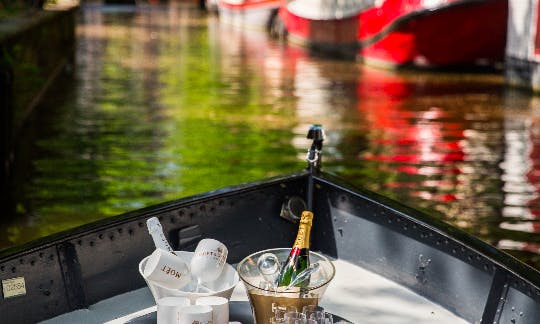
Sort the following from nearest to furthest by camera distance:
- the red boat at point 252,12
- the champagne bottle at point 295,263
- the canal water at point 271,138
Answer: the champagne bottle at point 295,263 < the canal water at point 271,138 < the red boat at point 252,12

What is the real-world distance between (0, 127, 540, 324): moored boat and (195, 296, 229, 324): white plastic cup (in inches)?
8.3

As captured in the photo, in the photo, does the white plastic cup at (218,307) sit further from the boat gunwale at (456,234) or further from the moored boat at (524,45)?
the moored boat at (524,45)

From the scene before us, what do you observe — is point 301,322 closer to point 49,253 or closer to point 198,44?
point 49,253

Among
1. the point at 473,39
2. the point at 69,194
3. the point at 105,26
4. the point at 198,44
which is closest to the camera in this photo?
the point at 69,194

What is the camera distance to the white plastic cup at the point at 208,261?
2695 mm

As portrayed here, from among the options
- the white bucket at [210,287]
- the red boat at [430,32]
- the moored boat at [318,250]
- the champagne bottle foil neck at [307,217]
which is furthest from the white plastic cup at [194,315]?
the red boat at [430,32]

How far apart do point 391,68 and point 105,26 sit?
12.9 m

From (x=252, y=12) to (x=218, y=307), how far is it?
85.6 ft

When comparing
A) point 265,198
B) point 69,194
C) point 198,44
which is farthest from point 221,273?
point 198,44

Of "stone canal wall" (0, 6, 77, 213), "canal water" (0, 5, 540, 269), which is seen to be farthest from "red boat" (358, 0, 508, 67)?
"stone canal wall" (0, 6, 77, 213)

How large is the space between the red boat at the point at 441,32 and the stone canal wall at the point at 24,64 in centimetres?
592

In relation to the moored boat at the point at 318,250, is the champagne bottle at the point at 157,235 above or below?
above

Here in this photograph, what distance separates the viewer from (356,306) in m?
3.14

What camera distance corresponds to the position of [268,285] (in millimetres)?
2682
